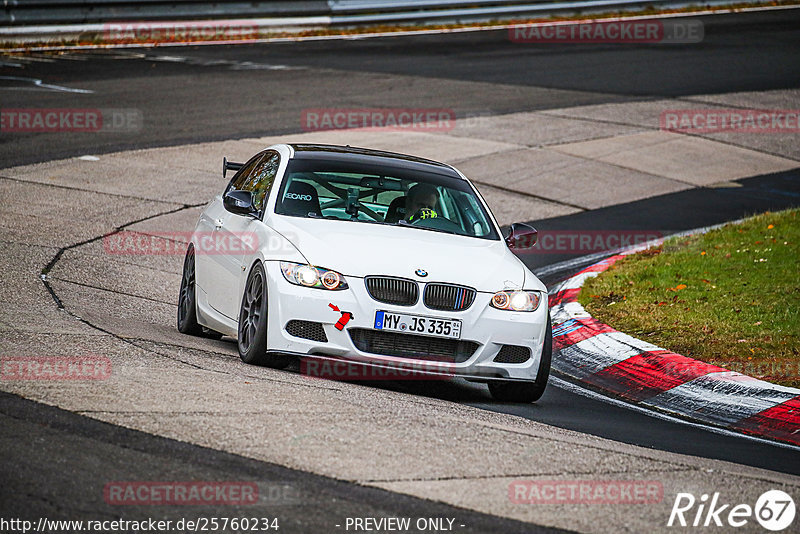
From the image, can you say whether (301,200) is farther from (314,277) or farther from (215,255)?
(314,277)

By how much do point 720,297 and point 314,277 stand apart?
4.77 metres

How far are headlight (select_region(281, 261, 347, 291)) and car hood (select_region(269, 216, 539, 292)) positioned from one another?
0.04 metres

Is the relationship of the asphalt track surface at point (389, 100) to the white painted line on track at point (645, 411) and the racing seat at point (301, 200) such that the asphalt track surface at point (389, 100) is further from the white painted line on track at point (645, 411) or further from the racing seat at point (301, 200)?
the racing seat at point (301, 200)

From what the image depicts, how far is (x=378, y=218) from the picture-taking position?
30.3 ft

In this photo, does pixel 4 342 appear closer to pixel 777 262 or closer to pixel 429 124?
pixel 777 262

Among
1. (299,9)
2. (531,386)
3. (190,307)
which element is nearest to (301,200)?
Result: (190,307)

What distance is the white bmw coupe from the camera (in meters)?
7.82

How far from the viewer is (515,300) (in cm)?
816

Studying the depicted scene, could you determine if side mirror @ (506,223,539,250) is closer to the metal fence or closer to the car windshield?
the car windshield

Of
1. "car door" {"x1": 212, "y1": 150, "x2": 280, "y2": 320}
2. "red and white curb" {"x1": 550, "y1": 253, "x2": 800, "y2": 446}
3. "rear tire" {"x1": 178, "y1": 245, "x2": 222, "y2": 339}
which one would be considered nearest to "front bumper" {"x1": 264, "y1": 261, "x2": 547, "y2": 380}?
"car door" {"x1": 212, "y1": 150, "x2": 280, "y2": 320}

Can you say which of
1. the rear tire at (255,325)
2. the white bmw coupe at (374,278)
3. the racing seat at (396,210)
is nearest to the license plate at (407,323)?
the white bmw coupe at (374,278)

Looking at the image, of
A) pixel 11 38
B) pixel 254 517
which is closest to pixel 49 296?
pixel 254 517

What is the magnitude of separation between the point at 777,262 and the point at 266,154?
5404 millimetres

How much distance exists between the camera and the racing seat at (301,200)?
884 centimetres
